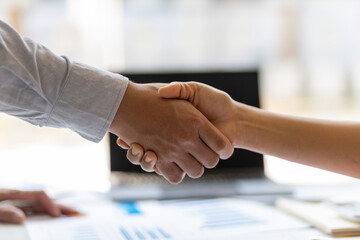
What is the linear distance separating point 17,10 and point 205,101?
151 centimetres

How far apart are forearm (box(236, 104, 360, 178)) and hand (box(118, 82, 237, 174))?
0.08ft

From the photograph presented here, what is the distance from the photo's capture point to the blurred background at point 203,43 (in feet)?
7.21

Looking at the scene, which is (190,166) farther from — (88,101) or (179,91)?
(88,101)

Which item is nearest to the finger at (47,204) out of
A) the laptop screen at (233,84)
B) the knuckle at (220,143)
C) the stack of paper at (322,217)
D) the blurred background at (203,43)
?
the laptop screen at (233,84)

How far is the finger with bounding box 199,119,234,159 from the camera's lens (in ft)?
3.36

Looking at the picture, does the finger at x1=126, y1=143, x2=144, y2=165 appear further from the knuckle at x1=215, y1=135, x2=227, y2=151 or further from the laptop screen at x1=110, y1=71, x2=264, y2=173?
the laptop screen at x1=110, y1=71, x2=264, y2=173

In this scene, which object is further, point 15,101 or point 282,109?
point 282,109

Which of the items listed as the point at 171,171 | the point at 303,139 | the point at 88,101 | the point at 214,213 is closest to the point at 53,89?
the point at 88,101

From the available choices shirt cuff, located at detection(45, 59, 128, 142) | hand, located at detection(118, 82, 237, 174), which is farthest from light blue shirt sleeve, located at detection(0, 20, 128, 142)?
hand, located at detection(118, 82, 237, 174)

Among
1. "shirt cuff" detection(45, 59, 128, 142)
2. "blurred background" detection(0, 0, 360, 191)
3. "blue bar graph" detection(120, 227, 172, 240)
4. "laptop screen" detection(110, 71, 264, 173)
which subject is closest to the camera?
"blue bar graph" detection(120, 227, 172, 240)

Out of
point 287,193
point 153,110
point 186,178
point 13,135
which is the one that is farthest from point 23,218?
point 13,135

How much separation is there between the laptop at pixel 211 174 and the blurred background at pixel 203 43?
554mm

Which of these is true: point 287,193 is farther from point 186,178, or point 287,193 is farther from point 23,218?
point 23,218

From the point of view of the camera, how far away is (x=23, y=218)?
0.94 meters
